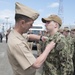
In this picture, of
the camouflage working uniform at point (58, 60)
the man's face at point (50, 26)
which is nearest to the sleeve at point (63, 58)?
the camouflage working uniform at point (58, 60)

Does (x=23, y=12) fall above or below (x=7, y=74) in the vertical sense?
above

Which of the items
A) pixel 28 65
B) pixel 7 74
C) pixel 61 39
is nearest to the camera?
pixel 28 65

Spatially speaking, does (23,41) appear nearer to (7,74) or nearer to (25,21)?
(25,21)

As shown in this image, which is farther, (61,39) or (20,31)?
(61,39)

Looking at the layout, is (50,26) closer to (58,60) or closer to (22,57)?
(58,60)

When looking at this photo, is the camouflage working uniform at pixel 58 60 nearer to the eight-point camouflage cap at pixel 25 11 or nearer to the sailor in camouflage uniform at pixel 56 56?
the sailor in camouflage uniform at pixel 56 56

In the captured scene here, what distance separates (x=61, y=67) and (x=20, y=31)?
4.00ft

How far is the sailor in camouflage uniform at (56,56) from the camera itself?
13.6 ft

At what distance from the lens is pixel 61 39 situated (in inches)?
162

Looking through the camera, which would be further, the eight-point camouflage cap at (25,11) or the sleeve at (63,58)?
the sleeve at (63,58)

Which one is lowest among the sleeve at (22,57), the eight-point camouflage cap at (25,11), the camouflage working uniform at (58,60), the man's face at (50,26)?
the camouflage working uniform at (58,60)

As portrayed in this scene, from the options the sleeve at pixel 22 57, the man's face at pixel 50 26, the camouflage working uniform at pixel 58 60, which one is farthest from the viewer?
the man's face at pixel 50 26

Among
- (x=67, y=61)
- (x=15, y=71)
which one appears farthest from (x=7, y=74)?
(x=15, y=71)

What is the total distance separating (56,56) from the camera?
4234mm
